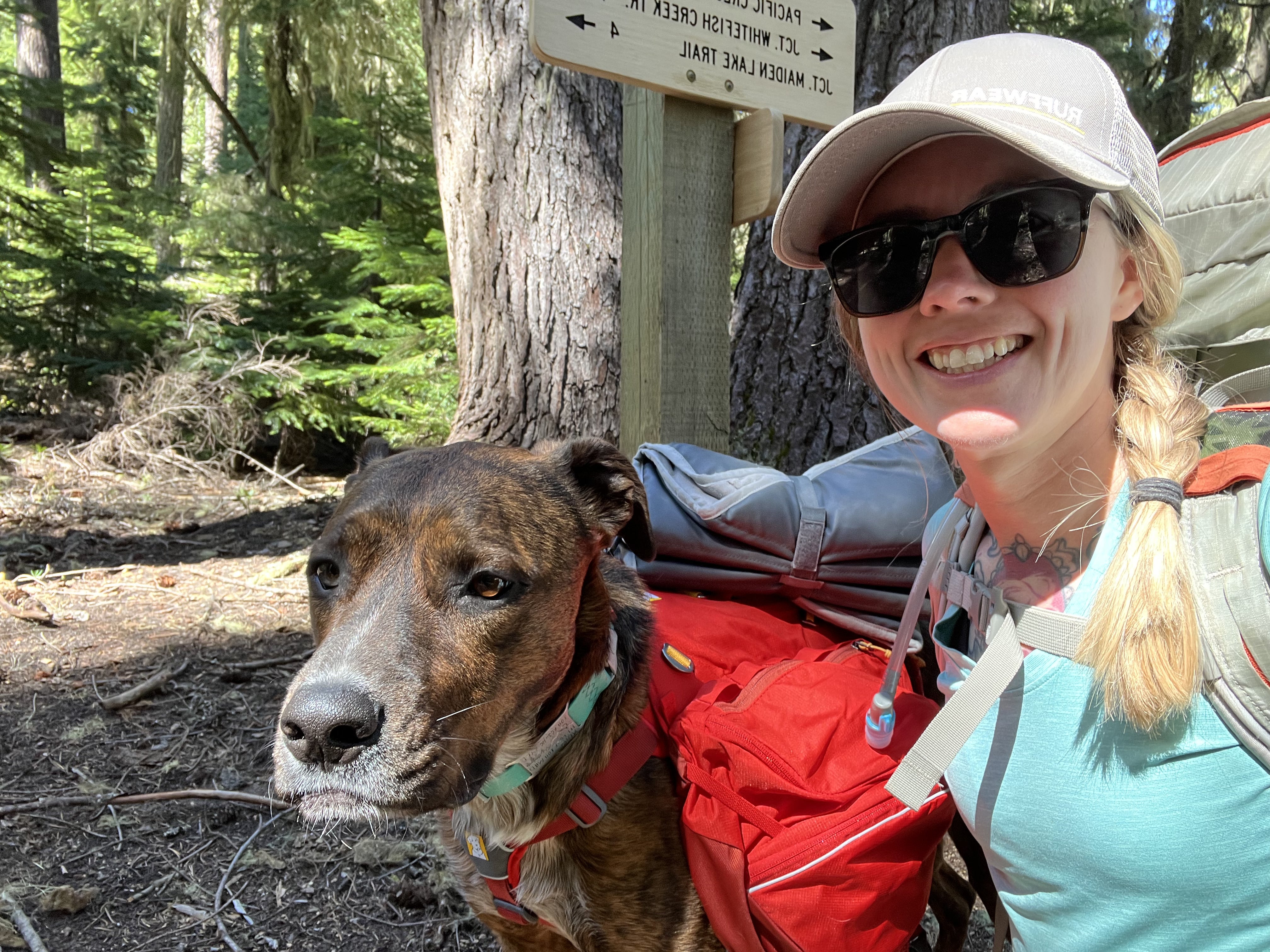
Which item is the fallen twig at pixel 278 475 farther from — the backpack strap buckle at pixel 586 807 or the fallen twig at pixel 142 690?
the backpack strap buckle at pixel 586 807

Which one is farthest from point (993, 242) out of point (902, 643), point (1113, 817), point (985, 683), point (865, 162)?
point (1113, 817)

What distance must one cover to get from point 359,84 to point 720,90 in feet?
31.1

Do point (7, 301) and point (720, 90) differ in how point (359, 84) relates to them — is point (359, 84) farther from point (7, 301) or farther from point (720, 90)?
point (720, 90)

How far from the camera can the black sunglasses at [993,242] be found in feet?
5.49

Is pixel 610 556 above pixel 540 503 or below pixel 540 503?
below

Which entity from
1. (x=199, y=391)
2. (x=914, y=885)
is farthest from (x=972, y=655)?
(x=199, y=391)

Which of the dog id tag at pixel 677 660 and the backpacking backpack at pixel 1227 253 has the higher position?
the backpacking backpack at pixel 1227 253

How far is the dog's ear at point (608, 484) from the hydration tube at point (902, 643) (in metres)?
0.78

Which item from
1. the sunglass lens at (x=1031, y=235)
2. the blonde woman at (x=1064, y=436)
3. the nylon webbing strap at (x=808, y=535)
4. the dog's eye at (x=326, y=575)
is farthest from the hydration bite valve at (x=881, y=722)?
the dog's eye at (x=326, y=575)

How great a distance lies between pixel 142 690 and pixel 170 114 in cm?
1756

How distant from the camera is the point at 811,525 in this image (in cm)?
278

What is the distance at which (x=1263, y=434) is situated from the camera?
171 centimetres

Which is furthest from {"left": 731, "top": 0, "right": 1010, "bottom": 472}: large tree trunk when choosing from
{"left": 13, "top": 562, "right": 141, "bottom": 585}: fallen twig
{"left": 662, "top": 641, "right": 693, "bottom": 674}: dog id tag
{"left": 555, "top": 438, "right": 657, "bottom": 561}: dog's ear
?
{"left": 13, "top": 562, "right": 141, "bottom": 585}: fallen twig

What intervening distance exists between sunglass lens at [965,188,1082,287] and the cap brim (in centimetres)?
7
